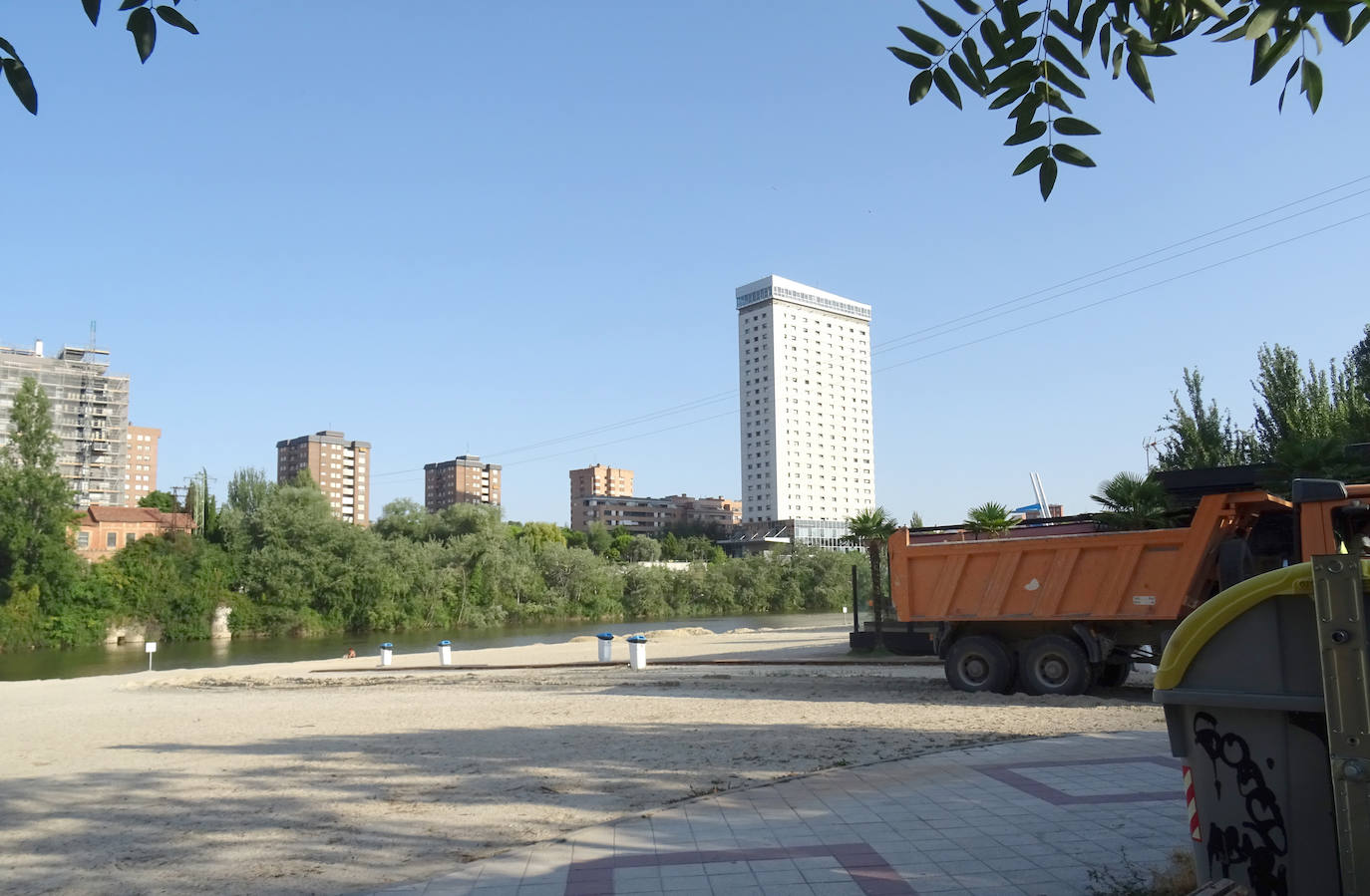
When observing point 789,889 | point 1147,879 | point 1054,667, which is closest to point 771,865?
point 789,889

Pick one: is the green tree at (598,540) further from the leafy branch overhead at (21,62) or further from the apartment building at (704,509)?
the leafy branch overhead at (21,62)

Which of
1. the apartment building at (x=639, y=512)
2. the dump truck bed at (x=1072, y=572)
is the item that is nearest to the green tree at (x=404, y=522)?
the dump truck bed at (x=1072, y=572)

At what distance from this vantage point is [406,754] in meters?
10.6

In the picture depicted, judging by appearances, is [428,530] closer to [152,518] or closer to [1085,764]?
[152,518]

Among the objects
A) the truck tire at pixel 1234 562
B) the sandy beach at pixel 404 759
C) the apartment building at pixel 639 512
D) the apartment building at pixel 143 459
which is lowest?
the sandy beach at pixel 404 759

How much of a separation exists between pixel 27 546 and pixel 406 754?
189 feet

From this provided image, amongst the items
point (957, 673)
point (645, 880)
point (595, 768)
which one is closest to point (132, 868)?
point (645, 880)

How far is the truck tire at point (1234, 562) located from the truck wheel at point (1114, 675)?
103 inches

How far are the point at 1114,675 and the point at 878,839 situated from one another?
35.5 ft

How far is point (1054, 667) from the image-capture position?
14727 mm

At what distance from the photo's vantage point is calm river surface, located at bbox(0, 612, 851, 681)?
40.8m

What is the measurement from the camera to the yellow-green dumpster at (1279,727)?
3.30 m

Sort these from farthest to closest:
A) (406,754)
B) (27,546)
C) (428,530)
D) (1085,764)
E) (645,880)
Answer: (428,530) → (27,546) → (406,754) → (1085,764) → (645,880)

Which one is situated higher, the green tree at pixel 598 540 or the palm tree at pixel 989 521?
the green tree at pixel 598 540
